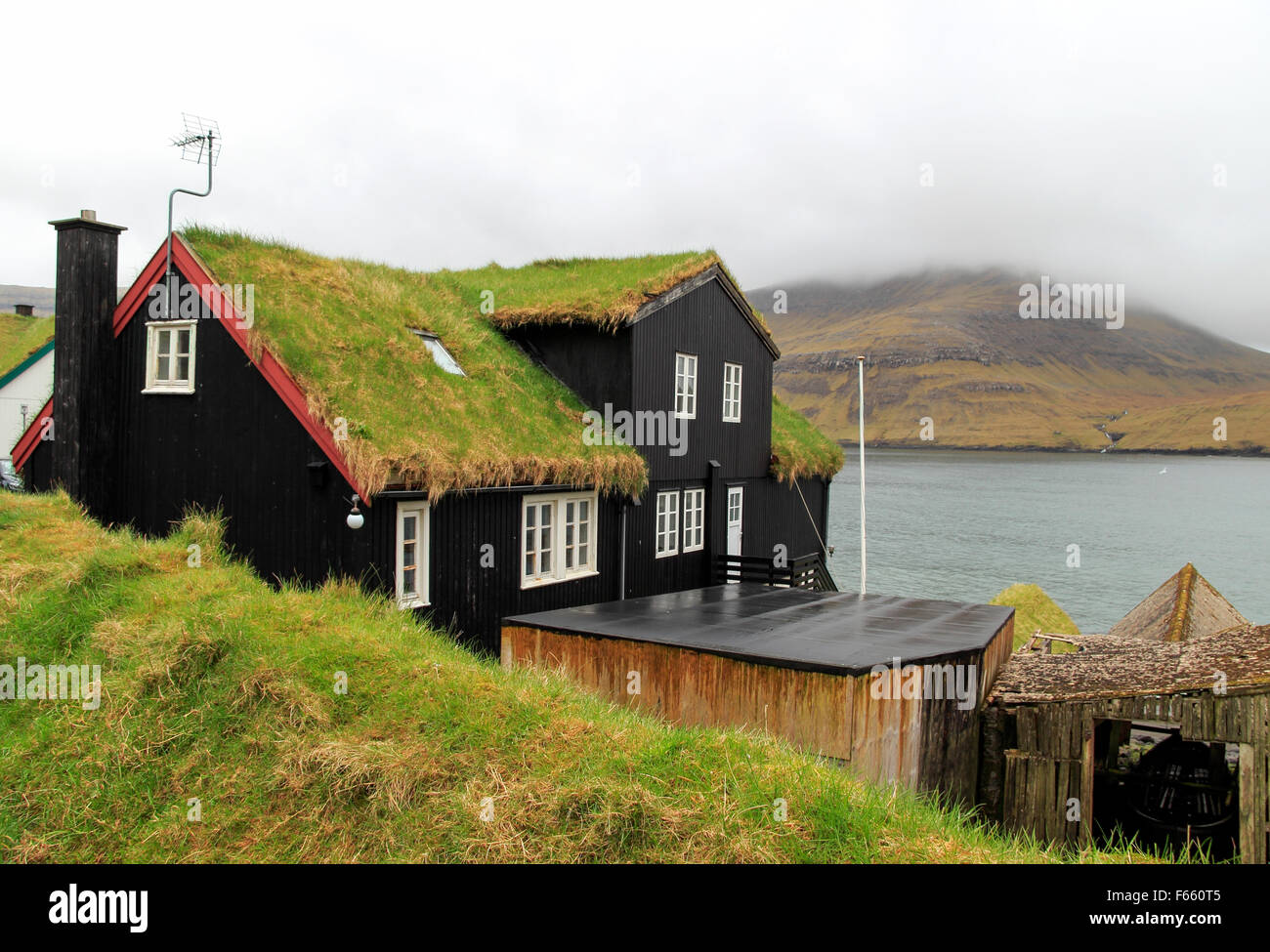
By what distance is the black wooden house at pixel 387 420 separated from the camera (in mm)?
13039

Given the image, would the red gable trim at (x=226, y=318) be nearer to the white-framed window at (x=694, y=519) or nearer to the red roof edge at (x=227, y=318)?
the red roof edge at (x=227, y=318)

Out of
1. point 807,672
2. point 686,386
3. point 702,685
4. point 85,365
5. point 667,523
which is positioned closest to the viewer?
point 807,672

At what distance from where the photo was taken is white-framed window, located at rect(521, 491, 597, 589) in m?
15.8

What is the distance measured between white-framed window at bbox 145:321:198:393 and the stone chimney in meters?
0.91

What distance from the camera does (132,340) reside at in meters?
15.2

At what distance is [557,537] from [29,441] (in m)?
10.7

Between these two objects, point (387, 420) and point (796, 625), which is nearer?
point (387, 420)

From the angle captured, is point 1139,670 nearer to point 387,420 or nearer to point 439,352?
point 387,420

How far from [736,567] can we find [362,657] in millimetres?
14434

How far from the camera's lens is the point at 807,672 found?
1042 centimetres

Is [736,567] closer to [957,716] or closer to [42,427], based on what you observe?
[957,716]

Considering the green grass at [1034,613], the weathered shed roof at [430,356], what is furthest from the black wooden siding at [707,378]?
the green grass at [1034,613]

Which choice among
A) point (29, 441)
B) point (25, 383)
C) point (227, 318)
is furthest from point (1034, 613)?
point (25, 383)
